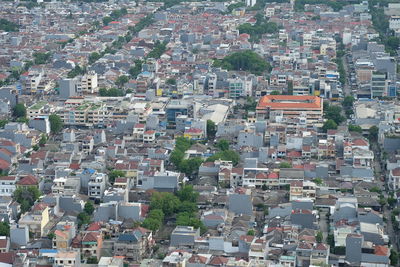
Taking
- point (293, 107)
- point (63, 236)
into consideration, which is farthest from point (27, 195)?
point (293, 107)

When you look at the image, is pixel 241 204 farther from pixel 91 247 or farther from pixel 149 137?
pixel 149 137

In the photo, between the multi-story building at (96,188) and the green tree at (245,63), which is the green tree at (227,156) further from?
the green tree at (245,63)

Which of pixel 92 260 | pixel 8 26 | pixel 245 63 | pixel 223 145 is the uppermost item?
pixel 8 26

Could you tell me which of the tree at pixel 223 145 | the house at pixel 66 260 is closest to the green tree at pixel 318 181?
the tree at pixel 223 145

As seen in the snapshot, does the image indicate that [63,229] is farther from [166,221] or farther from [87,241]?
[166,221]

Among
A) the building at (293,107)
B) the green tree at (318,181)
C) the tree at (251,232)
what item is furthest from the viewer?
the building at (293,107)

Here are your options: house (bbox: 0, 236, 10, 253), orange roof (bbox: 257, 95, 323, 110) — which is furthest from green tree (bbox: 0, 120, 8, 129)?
house (bbox: 0, 236, 10, 253)
